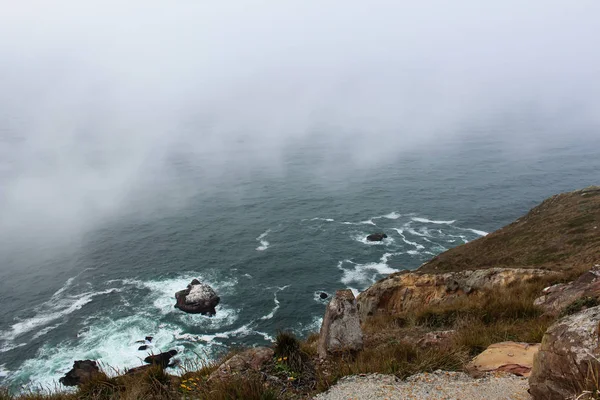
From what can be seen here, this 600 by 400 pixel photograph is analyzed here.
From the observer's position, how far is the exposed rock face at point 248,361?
28.3 feet

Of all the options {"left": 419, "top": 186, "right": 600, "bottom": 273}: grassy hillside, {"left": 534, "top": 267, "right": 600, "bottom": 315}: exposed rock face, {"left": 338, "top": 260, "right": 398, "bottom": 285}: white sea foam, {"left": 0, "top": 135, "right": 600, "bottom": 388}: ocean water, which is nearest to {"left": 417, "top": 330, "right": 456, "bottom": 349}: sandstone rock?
{"left": 534, "top": 267, "right": 600, "bottom": 315}: exposed rock face

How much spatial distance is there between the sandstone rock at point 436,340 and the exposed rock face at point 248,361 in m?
4.03

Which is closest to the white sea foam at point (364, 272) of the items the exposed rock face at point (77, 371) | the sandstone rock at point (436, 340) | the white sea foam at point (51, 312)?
the exposed rock face at point (77, 371)

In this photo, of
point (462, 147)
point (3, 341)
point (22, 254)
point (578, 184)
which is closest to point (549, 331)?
point (3, 341)

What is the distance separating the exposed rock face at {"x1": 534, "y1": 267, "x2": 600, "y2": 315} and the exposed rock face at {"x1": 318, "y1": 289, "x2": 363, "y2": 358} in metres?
6.73

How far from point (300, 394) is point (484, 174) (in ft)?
458

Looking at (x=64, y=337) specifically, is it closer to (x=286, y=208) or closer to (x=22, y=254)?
(x=22, y=254)

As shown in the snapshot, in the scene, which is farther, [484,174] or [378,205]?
[484,174]

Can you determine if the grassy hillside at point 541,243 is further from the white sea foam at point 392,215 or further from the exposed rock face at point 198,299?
the white sea foam at point 392,215

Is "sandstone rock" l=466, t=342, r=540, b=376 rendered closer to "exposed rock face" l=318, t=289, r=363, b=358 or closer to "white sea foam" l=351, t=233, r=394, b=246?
"exposed rock face" l=318, t=289, r=363, b=358

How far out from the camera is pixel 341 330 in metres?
A: 9.66

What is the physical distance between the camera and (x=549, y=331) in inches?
223

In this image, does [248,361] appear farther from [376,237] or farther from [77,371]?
[376,237]

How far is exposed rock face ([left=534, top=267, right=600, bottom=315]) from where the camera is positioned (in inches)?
495
